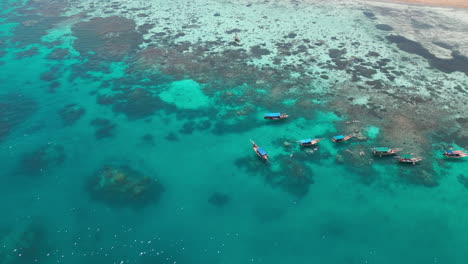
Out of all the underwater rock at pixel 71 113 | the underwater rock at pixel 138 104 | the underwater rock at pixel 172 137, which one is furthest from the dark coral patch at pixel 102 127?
the underwater rock at pixel 172 137

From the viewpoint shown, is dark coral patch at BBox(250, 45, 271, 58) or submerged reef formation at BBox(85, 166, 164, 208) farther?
dark coral patch at BBox(250, 45, 271, 58)

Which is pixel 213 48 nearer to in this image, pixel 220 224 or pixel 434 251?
pixel 220 224

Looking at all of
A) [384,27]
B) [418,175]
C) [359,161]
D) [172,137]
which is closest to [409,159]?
[418,175]

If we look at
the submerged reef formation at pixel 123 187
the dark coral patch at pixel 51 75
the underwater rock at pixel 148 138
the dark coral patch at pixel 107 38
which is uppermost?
the dark coral patch at pixel 107 38

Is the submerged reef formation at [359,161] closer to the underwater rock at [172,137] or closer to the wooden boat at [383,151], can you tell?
the wooden boat at [383,151]

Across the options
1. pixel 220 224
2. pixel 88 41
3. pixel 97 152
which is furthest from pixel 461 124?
pixel 88 41

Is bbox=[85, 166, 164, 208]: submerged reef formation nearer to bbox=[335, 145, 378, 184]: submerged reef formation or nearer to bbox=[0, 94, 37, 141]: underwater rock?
bbox=[0, 94, 37, 141]: underwater rock

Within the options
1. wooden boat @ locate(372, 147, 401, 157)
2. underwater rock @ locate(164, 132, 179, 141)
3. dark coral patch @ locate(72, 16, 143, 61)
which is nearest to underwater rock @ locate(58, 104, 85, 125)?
underwater rock @ locate(164, 132, 179, 141)
